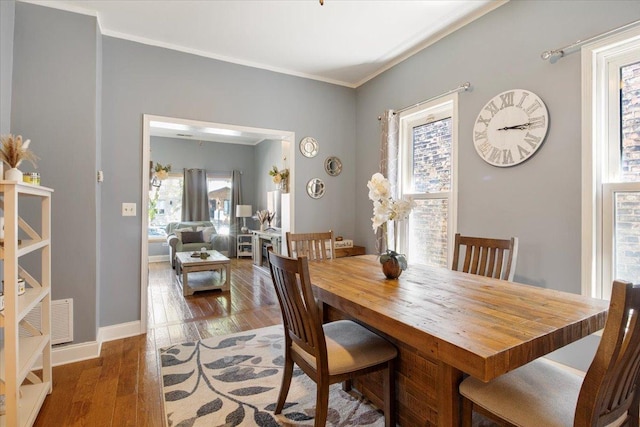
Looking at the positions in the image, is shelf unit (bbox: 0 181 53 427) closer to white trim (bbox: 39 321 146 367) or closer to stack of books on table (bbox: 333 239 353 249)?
white trim (bbox: 39 321 146 367)

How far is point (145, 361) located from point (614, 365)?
2.85m

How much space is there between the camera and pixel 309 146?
398 centimetres

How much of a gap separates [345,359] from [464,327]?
0.64m

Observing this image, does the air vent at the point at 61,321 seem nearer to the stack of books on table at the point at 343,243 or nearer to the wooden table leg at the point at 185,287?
the wooden table leg at the point at 185,287

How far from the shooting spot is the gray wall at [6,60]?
215 cm

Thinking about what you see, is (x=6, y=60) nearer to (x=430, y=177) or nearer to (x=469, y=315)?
(x=469, y=315)

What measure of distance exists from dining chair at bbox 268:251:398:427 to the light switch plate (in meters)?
2.16

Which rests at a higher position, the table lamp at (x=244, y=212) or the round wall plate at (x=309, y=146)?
the round wall plate at (x=309, y=146)

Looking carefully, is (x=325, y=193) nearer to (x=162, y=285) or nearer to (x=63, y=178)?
(x=63, y=178)

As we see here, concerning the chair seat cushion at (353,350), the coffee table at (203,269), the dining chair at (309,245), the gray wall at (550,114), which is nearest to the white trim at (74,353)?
the coffee table at (203,269)

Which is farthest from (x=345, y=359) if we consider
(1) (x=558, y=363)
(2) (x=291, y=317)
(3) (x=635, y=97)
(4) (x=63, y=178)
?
(4) (x=63, y=178)

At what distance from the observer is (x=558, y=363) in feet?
7.14

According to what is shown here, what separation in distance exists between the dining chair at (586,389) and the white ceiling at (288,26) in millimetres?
2615

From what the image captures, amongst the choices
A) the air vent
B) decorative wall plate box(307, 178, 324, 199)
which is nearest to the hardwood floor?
the air vent
